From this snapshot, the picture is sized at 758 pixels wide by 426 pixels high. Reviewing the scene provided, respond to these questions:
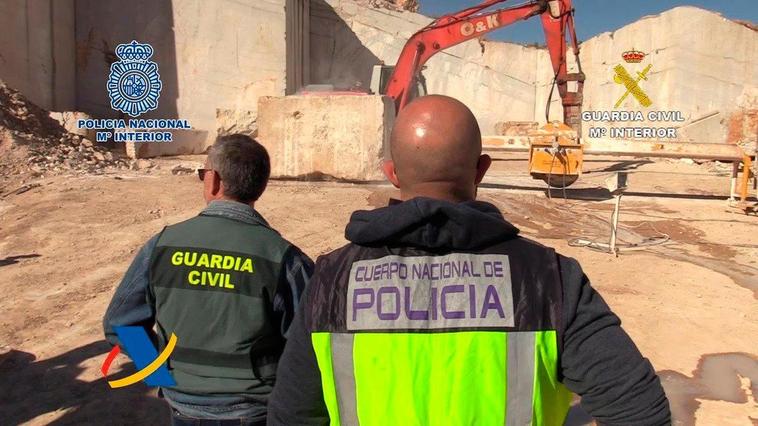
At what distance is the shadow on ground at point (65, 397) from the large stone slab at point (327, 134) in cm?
599

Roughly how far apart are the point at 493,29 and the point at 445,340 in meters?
10.6

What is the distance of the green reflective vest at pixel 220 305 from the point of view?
63.1 inches

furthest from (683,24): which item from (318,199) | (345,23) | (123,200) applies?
(123,200)

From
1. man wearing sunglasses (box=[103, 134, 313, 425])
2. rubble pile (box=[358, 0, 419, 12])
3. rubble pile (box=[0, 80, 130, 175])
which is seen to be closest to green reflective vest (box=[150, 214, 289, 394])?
man wearing sunglasses (box=[103, 134, 313, 425])

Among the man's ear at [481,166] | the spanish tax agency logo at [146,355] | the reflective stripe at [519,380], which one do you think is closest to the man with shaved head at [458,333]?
the reflective stripe at [519,380]

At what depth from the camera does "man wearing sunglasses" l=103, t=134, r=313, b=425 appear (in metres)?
1.60

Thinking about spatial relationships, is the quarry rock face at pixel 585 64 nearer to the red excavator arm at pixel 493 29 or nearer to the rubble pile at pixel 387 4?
the rubble pile at pixel 387 4

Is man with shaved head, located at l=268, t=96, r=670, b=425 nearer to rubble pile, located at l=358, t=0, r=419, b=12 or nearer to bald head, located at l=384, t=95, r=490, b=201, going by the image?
bald head, located at l=384, t=95, r=490, b=201

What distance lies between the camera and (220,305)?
5.28 ft

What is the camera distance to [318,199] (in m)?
7.99

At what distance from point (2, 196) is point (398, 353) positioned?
322 inches

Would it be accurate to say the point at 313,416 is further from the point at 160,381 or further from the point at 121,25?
the point at 121,25

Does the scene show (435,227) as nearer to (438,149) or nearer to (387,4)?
(438,149)

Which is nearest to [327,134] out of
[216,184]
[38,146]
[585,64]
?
[38,146]
